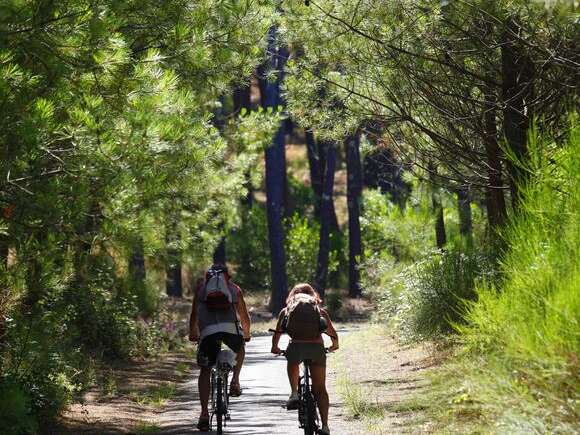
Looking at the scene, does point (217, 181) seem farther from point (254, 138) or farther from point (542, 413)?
point (542, 413)

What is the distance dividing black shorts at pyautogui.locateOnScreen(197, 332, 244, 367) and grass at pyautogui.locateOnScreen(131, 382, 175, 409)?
160 inches

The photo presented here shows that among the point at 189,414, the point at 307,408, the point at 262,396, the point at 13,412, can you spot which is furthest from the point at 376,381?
the point at 13,412

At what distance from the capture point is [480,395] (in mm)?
7770

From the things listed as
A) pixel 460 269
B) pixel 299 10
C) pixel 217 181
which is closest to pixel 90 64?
pixel 299 10

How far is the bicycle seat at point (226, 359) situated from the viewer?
1165 cm

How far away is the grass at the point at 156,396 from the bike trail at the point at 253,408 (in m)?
0.12

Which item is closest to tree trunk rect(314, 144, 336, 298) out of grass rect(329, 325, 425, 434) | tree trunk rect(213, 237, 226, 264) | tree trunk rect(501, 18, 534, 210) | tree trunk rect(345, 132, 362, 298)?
tree trunk rect(345, 132, 362, 298)

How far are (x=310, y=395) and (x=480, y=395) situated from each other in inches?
117

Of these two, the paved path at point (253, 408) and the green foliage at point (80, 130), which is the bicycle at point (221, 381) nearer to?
the paved path at point (253, 408)

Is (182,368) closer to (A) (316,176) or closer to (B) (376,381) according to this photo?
(B) (376,381)

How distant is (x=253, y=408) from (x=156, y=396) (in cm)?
261

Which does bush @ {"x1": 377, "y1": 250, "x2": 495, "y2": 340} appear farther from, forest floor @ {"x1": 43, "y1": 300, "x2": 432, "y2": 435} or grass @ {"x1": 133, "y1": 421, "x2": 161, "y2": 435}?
grass @ {"x1": 133, "y1": 421, "x2": 161, "y2": 435}

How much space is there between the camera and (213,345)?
1170 cm

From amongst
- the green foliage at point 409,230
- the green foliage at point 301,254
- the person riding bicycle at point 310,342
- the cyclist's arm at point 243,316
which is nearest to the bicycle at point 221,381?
the cyclist's arm at point 243,316
